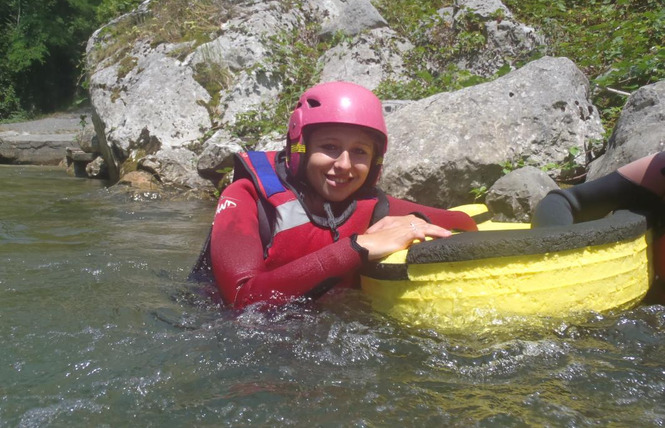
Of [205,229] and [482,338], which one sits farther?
[205,229]

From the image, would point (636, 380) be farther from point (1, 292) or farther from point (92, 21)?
point (92, 21)

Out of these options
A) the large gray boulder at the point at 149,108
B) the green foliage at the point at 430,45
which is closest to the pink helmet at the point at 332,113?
the green foliage at the point at 430,45

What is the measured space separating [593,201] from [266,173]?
177 centimetres

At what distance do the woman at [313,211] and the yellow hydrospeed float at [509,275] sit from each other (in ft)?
0.71

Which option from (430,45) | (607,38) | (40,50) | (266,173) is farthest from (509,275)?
(40,50)

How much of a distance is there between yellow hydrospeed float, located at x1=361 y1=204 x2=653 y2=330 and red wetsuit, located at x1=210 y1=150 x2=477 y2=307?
0.69ft

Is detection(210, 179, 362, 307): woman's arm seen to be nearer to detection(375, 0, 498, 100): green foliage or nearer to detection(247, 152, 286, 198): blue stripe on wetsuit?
detection(247, 152, 286, 198): blue stripe on wetsuit

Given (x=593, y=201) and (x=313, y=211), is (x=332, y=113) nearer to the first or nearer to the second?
(x=313, y=211)

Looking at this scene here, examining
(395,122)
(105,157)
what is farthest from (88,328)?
(105,157)

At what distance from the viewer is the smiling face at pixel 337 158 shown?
3.22 meters

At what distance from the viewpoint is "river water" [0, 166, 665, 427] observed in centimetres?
201

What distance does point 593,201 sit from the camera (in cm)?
336

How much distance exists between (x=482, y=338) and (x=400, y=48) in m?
7.43

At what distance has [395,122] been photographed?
6.19 m
